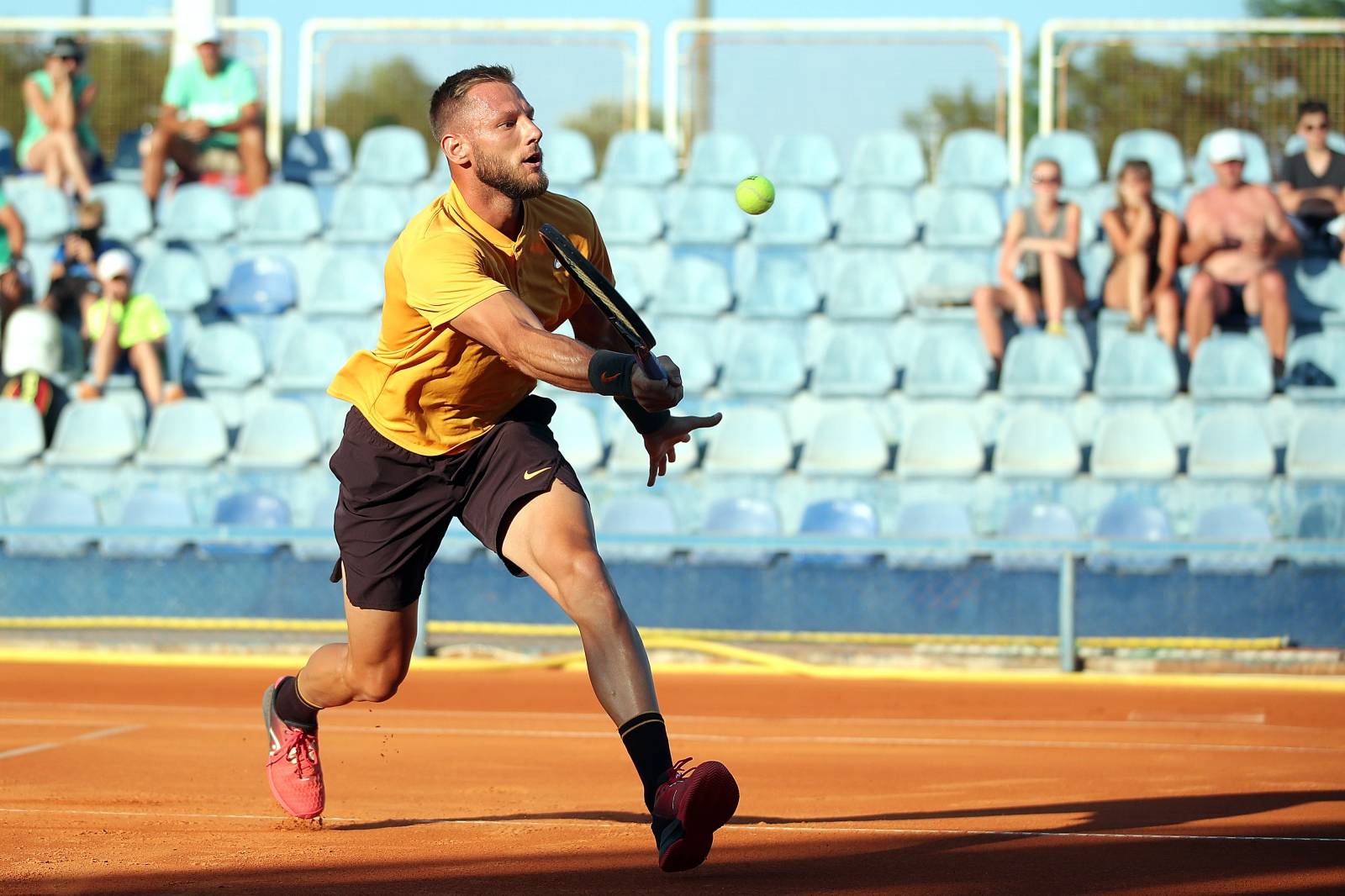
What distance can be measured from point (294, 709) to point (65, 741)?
2.99m

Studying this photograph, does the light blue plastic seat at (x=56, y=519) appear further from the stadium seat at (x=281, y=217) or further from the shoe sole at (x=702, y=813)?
the shoe sole at (x=702, y=813)

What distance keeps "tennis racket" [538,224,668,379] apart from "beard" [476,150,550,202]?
0.14m

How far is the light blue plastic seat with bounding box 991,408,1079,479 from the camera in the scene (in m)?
12.9

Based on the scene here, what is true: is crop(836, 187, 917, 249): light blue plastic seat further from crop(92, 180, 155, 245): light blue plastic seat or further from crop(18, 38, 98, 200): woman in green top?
crop(18, 38, 98, 200): woman in green top

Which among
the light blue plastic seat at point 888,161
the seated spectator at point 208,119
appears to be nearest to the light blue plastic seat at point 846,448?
the light blue plastic seat at point 888,161

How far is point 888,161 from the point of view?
1586 cm

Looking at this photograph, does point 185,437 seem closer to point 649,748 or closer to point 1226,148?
point 1226,148

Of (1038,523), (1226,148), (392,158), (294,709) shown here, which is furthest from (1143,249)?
(294,709)

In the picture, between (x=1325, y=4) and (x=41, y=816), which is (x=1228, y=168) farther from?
(x=1325, y=4)

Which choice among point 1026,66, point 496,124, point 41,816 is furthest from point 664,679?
point 1026,66

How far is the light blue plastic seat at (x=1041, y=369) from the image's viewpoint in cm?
1354

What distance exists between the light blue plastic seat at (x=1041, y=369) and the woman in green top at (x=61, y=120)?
8858 millimetres

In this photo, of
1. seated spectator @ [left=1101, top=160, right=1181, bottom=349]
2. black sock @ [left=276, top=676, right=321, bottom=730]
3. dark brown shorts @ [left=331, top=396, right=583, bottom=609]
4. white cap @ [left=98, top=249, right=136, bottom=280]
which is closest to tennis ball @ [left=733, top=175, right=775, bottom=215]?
dark brown shorts @ [left=331, top=396, right=583, bottom=609]

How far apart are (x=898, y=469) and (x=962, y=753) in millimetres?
5060
